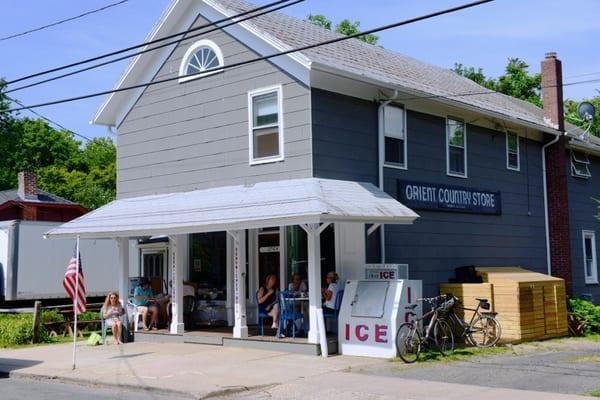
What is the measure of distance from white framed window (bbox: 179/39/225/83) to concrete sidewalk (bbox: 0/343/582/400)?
6.37 metres

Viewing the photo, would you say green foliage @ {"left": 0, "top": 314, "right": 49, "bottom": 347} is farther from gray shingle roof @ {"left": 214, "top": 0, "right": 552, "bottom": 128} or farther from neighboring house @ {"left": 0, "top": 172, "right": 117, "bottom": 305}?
gray shingle roof @ {"left": 214, "top": 0, "right": 552, "bottom": 128}

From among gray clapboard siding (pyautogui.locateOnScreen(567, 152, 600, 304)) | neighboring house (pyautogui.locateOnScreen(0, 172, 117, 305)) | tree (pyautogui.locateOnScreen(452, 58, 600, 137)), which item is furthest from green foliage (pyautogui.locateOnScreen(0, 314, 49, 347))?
tree (pyautogui.locateOnScreen(452, 58, 600, 137))

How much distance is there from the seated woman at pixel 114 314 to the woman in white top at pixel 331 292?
511 cm

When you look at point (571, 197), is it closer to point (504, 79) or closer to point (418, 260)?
point (418, 260)

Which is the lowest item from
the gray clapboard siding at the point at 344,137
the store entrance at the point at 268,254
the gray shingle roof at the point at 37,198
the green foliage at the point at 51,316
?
the green foliage at the point at 51,316

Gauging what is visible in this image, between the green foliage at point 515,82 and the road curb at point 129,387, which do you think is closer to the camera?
the road curb at point 129,387

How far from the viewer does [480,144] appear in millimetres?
19812

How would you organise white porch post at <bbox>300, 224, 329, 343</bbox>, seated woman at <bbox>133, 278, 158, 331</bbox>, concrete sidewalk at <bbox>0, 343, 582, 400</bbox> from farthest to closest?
seated woman at <bbox>133, 278, 158, 331</bbox> < white porch post at <bbox>300, 224, 329, 343</bbox> < concrete sidewalk at <bbox>0, 343, 582, 400</bbox>

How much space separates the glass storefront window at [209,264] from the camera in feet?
59.5

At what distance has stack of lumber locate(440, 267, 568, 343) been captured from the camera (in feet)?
54.2

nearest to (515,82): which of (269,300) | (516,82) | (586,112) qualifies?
(516,82)

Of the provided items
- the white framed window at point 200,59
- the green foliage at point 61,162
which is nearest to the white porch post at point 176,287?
the white framed window at point 200,59

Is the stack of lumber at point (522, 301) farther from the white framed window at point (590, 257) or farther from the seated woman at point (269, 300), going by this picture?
the white framed window at point (590, 257)

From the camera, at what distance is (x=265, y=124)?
16.2 metres
